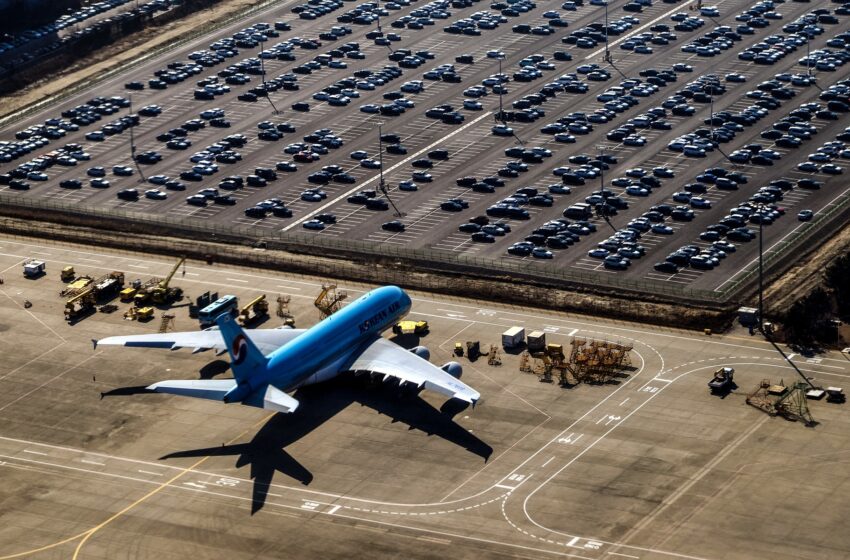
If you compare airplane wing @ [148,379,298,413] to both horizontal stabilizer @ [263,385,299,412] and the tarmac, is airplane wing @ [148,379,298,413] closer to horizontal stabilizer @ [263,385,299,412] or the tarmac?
horizontal stabilizer @ [263,385,299,412]

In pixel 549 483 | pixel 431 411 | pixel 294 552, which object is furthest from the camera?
pixel 431 411

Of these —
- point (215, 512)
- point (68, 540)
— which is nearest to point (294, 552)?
point (215, 512)

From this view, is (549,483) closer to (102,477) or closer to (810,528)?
(810,528)

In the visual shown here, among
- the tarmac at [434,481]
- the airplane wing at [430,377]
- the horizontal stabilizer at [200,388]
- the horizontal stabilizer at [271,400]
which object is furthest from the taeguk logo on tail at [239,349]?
the airplane wing at [430,377]

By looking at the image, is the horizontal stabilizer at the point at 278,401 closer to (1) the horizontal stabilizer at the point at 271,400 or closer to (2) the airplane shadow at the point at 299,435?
(1) the horizontal stabilizer at the point at 271,400

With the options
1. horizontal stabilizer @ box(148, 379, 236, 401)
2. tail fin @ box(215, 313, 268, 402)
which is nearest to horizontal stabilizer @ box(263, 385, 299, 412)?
tail fin @ box(215, 313, 268, 402)

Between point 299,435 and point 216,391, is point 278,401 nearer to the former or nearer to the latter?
point 216,391
